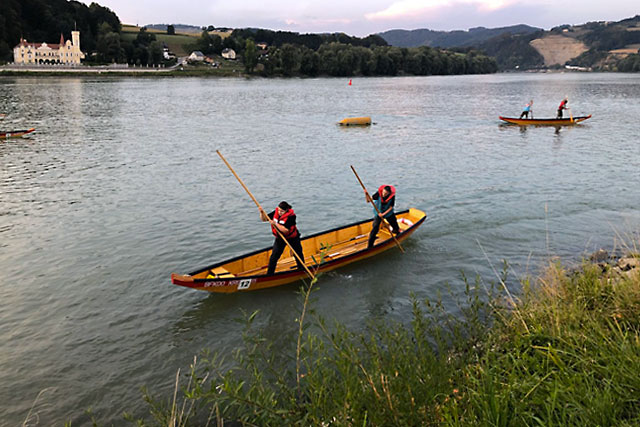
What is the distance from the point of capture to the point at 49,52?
155 meters

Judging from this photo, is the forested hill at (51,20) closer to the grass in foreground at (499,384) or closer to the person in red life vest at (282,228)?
the person in red life vest at (282,228)

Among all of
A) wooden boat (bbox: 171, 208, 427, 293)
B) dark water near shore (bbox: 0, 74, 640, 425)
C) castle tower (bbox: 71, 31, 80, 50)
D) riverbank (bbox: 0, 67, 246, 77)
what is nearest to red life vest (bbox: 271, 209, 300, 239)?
wooden boat (bbox: 171, 208, 427, 293)

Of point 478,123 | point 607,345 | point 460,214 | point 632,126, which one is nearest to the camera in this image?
point 607,345

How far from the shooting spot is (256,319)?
12.2 metres

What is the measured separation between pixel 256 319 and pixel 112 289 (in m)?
4.25

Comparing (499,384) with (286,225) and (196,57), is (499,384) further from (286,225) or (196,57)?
(196,57)

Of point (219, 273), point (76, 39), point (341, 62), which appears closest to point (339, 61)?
point (341, 62)

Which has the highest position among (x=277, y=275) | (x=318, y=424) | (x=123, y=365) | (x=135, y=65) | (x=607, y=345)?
(x=135, y=65)

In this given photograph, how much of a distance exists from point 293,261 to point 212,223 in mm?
5418

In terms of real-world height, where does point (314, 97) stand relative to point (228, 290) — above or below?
above

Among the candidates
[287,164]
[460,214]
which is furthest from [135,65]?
[460,214]

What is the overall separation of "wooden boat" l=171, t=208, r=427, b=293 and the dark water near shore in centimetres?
Result: 43

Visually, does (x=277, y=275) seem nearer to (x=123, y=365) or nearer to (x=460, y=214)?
(x=123, y=365)

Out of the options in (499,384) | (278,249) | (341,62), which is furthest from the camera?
(341,62)
